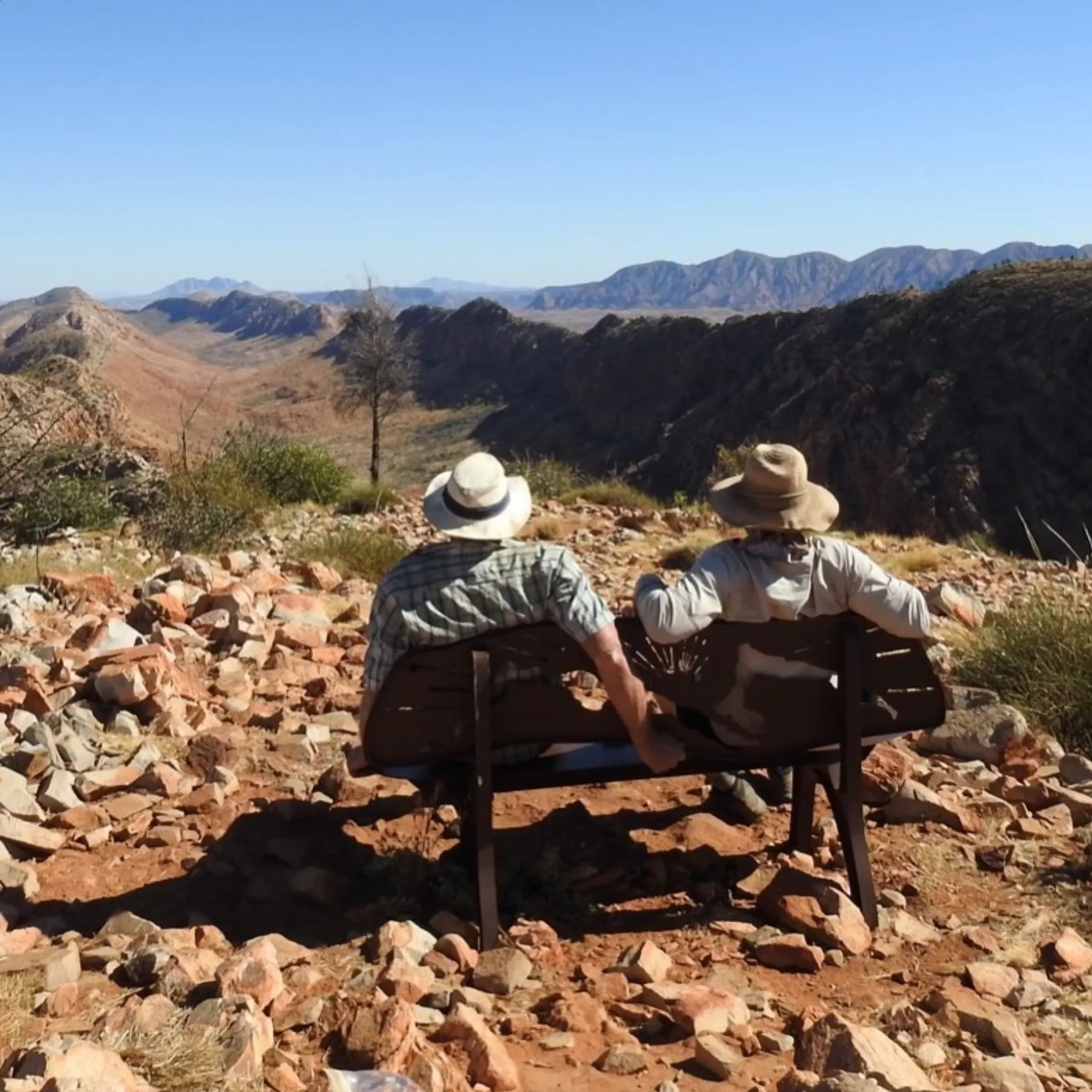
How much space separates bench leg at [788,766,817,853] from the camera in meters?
3.46

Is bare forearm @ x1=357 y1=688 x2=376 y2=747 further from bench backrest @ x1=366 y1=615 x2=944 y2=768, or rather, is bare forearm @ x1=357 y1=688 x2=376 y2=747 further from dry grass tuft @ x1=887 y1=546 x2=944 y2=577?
dry grass tuft @ x1=887 y1=546 x2=944 y2=577

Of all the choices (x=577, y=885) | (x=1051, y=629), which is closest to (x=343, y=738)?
(x=577, y=885)

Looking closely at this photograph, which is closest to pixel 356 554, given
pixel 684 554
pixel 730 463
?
pixel 684 554

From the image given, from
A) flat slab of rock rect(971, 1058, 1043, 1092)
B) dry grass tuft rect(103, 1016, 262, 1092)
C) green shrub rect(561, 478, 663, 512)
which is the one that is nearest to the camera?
dry grass tuft rect(103, 1016, 262, 1092)

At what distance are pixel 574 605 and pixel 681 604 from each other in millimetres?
264

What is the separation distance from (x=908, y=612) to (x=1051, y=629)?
8.01 feet

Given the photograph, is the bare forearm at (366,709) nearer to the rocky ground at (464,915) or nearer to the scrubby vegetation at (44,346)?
the rocky ground at (464,915)

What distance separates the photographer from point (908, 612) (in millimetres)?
3109

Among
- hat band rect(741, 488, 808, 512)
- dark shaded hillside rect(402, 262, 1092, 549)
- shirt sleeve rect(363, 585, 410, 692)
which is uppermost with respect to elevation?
hat band rect(741, 488, 808, 512)

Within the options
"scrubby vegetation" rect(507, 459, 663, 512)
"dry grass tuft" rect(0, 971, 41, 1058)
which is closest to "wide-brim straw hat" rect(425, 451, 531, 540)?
"dry grass tuft" rect(0, 971, 41, 1058)

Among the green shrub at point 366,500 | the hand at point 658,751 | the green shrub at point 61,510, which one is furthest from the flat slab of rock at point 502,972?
the green shrub at point 366,500

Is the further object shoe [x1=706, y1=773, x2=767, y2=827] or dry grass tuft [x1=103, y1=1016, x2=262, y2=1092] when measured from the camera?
shoe [x1=706, y1=773, x2=767, y2=827]

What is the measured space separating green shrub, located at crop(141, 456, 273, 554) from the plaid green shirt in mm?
6044

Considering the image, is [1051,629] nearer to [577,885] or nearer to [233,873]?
[577,885]
